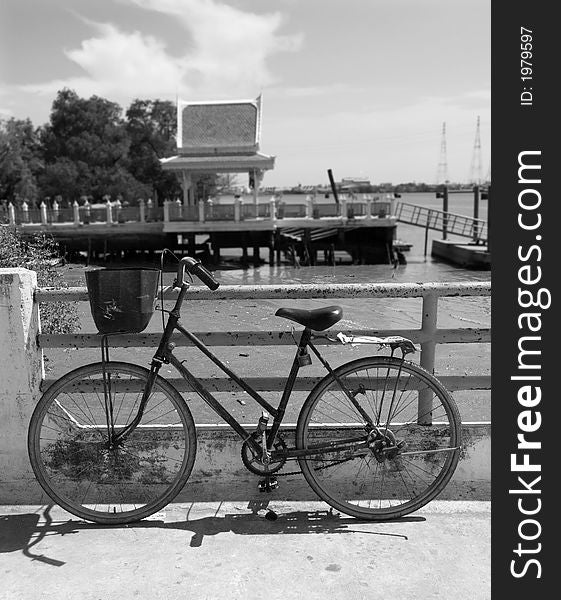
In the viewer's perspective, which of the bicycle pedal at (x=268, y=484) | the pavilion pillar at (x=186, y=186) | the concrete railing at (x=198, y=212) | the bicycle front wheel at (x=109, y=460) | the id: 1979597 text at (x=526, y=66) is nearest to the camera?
the id: 1979597 text at (x=526, y=66)

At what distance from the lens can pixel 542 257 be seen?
2928mm

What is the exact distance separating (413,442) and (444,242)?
37129 mm

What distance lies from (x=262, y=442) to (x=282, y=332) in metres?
0.54

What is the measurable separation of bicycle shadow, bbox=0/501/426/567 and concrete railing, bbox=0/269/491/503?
0.65ft

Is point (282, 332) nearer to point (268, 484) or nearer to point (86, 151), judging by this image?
point (268, 484)

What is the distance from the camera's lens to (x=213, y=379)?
338 centimetres

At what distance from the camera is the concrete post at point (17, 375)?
3.28m

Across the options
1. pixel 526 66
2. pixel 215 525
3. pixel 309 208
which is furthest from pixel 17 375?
pixel 309 208

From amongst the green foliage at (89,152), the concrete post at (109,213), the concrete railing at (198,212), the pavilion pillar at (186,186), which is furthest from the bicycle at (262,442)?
the green foliage at (89,152)

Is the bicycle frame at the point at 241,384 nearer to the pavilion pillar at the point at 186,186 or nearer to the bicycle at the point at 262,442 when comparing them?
the bicycle at the point at 262,442

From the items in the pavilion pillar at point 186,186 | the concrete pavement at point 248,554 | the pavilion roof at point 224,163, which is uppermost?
the pavilion roof at point 224,163

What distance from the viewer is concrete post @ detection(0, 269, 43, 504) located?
328cm

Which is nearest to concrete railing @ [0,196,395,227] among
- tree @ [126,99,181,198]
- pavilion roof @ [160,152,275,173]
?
pavilion roof @ [160,152,275,173]

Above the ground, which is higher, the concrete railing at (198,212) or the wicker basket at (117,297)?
the concrete railing at (198,212)
